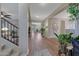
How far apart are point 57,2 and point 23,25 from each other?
21.5 inches

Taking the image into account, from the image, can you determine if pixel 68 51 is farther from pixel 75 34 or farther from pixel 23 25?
pixel 23 25

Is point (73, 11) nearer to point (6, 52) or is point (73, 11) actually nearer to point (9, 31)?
point (9, 31)

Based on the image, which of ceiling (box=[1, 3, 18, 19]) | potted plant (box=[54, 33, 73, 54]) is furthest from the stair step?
potted plant (box=[54, 33, 73, 54])

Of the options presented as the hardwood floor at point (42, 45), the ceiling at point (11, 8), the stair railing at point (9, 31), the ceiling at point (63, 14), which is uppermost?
the ceiling at point (11, 8)

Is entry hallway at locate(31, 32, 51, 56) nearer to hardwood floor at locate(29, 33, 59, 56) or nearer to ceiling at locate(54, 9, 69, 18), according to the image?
hardwood floor at locate(29, 33, 59, 56)

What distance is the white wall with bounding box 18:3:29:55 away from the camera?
2963mm

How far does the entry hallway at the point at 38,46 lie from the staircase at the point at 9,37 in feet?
0.71

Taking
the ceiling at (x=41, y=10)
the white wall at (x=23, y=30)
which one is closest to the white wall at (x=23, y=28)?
the white wall at (x=23, y=30)

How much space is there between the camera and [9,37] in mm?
3016

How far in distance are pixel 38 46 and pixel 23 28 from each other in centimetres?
32

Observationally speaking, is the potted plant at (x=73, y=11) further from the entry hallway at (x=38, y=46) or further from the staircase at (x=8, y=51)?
the staircase at (x=8, y=51)

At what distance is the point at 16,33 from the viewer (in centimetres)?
300

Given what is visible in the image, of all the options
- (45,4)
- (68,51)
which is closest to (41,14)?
(45,4)

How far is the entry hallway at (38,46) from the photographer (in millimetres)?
3002
